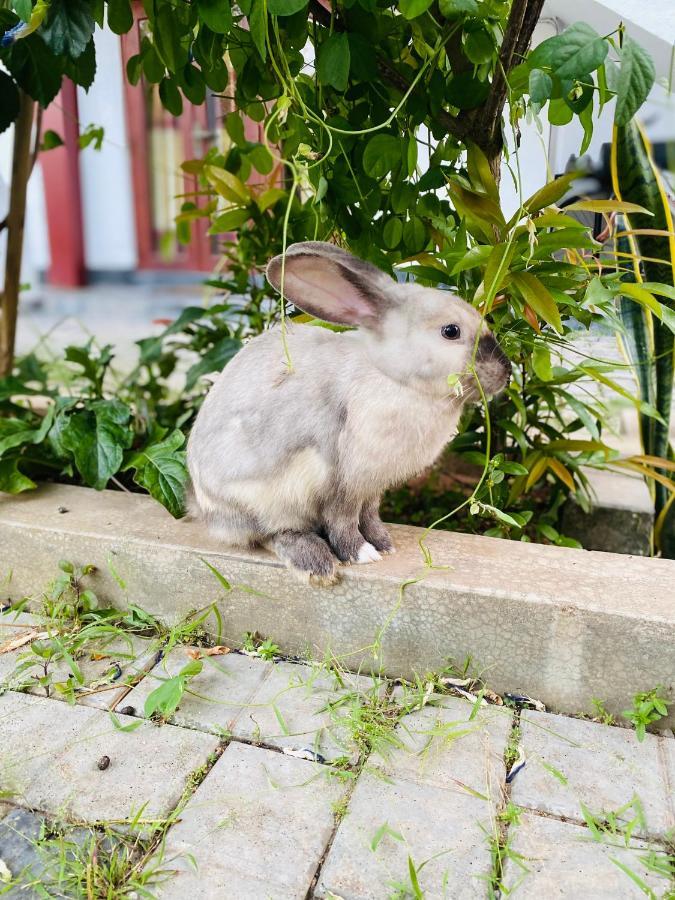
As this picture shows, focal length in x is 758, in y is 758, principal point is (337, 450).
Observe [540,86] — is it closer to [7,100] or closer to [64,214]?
[7,100]

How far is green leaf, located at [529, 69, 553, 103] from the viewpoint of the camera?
4.95ft

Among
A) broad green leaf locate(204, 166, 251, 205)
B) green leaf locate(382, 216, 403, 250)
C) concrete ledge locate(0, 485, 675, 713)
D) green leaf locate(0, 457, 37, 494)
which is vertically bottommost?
concrete ledge locate(0, 485, 675, 713)

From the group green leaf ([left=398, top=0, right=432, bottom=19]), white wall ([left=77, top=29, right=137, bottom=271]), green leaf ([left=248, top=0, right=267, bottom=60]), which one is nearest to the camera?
green leaf ([left=398, top=0, right=432, bottom=19])

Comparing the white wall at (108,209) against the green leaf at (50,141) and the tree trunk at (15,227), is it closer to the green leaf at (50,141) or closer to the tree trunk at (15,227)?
the green leaf at (50,141)

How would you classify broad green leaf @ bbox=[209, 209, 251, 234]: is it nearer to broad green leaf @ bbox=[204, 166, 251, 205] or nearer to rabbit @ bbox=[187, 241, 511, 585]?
broad green leaf @ bbox=[204, 166, 251, 205]

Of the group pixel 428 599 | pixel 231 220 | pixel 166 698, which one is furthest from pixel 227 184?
pixel 166 698

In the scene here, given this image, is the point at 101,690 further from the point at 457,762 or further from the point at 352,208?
the point at 352,208

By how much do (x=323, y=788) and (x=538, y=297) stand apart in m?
1.21

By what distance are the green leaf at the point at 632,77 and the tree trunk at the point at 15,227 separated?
2271mm

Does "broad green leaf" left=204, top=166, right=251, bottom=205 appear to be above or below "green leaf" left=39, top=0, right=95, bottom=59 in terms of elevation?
below

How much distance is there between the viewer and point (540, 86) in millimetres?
1510

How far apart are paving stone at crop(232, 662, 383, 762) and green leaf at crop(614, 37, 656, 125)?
4.59ft

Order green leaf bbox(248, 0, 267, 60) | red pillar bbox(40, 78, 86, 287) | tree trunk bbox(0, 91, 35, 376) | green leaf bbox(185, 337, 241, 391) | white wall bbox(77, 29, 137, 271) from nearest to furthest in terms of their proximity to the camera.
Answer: green leaf bbox(248, 0, 267, 60) < green leaf bbox(185, 337, 241, 391) < tree trunk bbox(0, 91, 35, 376) < white wall bbox(77, 29, 137, 271) < red pillar bbox(40, 78, 86, 287)

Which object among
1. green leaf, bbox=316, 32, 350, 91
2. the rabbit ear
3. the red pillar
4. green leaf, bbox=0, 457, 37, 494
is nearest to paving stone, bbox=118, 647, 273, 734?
green leaf, bbox=0, 457, 37, 494
